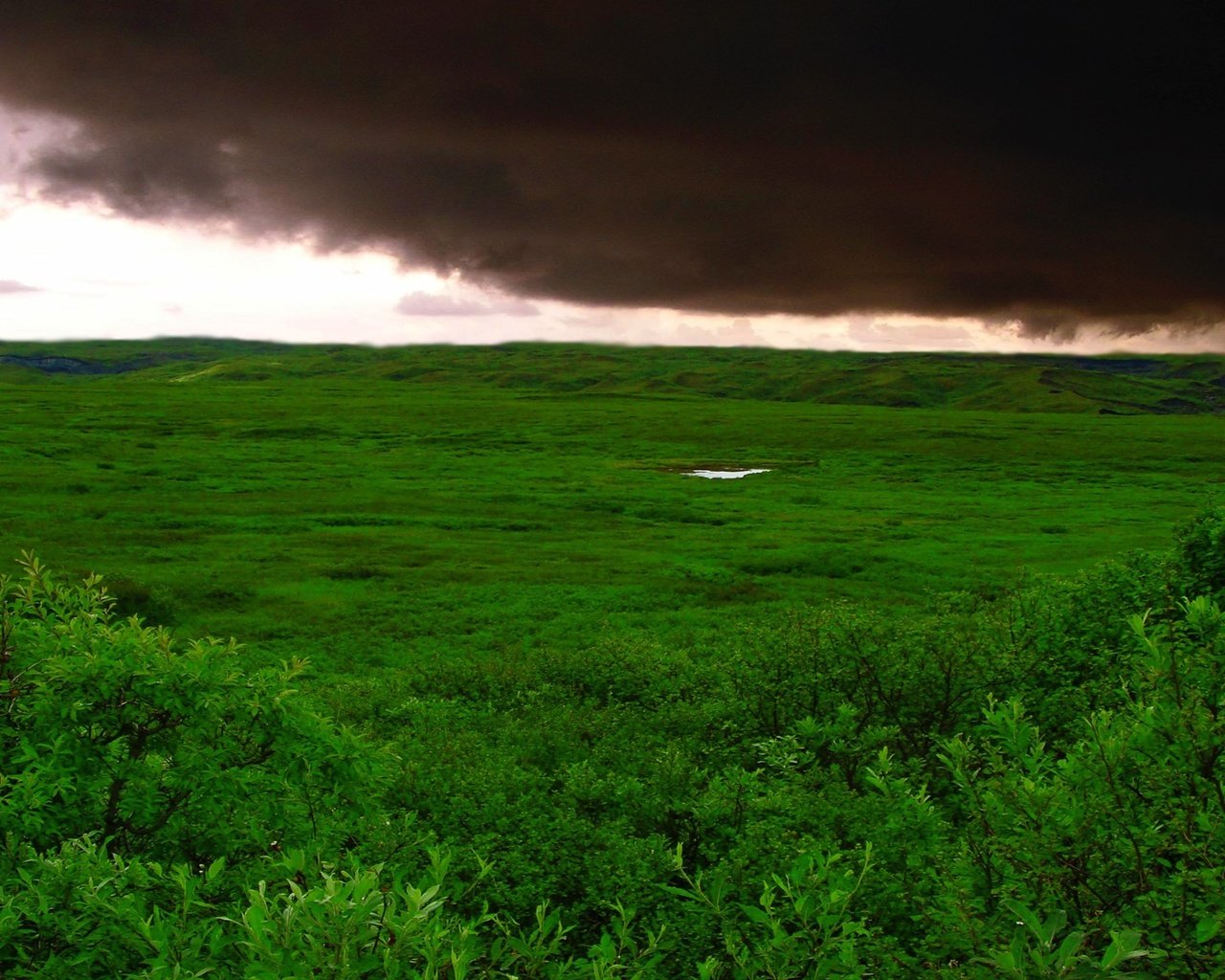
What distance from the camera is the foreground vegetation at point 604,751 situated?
475cm

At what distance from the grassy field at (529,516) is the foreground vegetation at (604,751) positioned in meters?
0.38

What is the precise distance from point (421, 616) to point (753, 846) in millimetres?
19684

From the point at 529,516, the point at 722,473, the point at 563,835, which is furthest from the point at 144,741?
the point at 722,473

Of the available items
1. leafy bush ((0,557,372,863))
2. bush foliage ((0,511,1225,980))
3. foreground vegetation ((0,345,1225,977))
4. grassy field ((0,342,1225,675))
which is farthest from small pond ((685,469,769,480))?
leafy bush ((0,557,372,863))

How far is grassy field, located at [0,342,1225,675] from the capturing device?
2834cm

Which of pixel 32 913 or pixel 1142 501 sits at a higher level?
pixel 32 913

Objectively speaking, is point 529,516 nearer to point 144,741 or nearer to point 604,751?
point 604,751

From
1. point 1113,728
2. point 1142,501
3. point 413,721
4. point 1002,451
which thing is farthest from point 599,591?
point 1002,451

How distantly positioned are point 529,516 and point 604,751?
3618cm

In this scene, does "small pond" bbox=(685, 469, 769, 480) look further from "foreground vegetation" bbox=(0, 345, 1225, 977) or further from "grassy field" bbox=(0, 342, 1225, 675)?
"foreground vegetation" bbox=(0, 345, 1225, 977)

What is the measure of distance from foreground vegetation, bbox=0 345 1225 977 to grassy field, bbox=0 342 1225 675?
38cm

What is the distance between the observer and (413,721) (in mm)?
14594

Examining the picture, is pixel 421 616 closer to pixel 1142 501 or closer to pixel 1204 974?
pixel 1204 974

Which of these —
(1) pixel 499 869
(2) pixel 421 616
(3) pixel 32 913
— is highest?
(3) pixel 32 913
